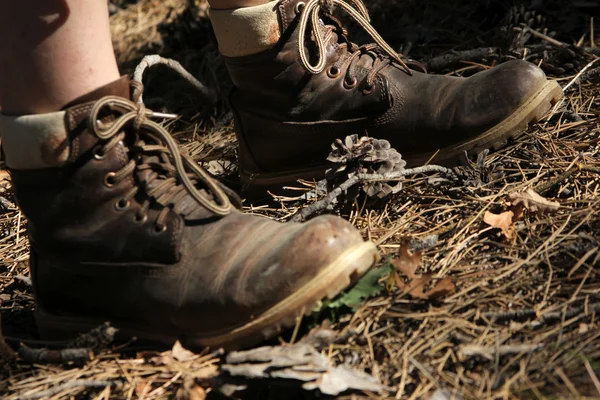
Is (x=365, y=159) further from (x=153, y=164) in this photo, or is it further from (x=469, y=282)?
(x=153, y=164)

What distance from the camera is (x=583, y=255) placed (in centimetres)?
169

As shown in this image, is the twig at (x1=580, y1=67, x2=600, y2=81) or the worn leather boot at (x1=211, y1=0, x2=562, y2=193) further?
the twig at (x1=580, y1=67, x2=600, y2=81)

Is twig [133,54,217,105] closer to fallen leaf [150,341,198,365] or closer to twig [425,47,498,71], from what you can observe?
twig [425,47,498,71]

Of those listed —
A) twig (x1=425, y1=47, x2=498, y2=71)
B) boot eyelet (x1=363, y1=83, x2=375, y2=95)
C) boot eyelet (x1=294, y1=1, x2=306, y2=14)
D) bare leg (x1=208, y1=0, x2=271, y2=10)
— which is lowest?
twig (x1=425, y1=47, x2=498, y2=71)

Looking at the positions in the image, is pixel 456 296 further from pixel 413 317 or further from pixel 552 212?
pixel 552 212

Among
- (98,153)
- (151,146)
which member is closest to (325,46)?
(151,146)

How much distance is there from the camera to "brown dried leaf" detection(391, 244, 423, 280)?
168 centimetres

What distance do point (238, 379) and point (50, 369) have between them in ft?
1.53

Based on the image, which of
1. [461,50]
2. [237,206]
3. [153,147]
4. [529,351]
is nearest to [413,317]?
[529,351]

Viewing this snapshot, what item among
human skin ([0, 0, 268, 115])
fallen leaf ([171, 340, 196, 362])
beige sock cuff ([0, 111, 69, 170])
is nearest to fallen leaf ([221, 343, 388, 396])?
fallen leaf ([171, 340, 196, 362])

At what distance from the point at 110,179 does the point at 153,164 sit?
0.35 ft

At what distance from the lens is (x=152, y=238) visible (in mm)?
1627

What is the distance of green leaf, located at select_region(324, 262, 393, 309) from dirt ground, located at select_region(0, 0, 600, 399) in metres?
0.01

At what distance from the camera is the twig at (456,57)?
107 inches
